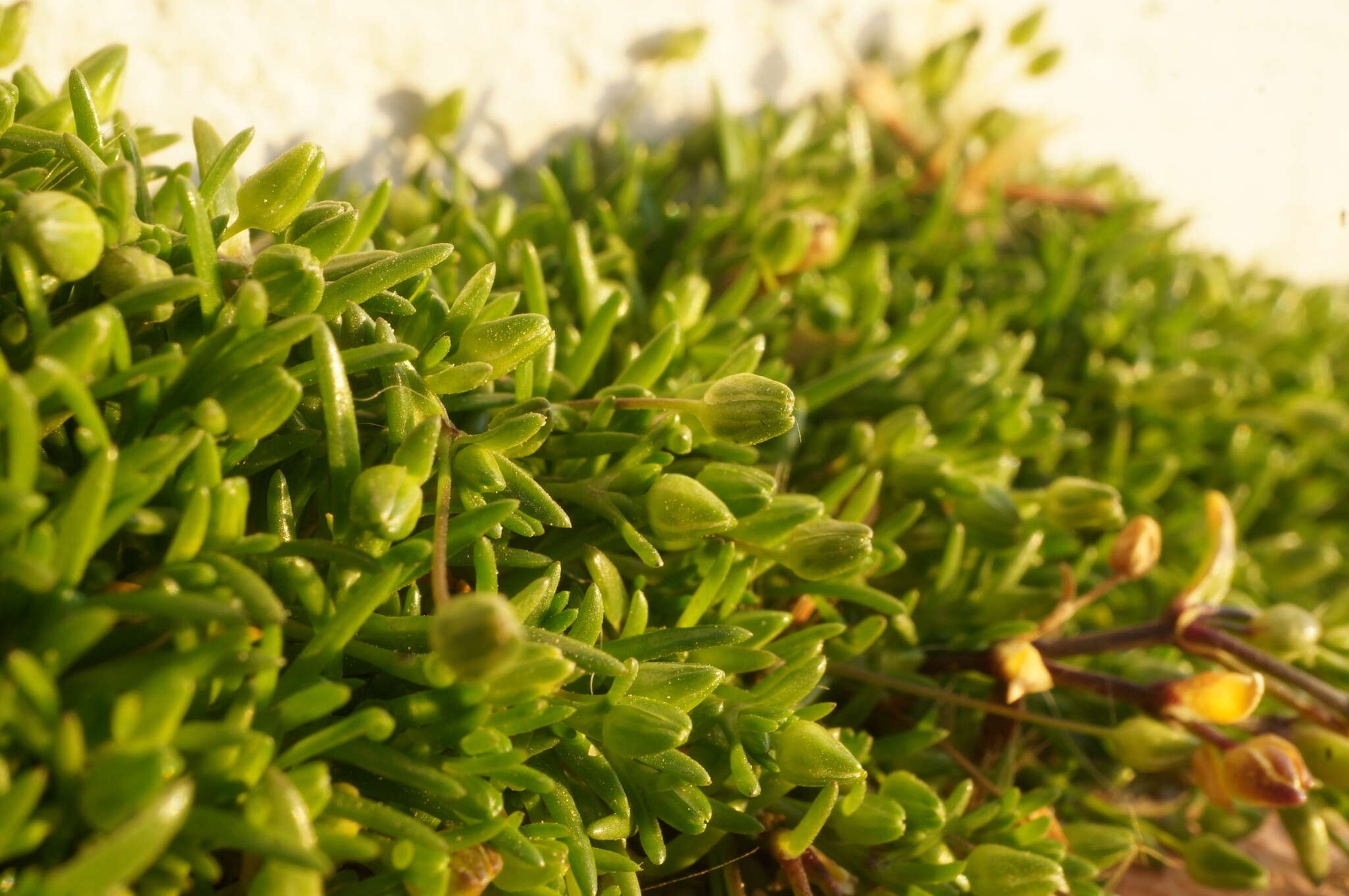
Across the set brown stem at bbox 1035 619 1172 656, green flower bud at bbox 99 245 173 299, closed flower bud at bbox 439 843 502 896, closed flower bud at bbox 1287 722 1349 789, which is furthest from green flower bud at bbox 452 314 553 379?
closed flower bud at bbox 1287 722 1349 789

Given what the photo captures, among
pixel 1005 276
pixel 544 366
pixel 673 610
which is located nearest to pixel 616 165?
pixel 1005 276

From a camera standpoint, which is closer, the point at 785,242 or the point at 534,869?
the point at 534,869

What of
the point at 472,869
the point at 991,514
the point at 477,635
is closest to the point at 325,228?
the point at 477,635

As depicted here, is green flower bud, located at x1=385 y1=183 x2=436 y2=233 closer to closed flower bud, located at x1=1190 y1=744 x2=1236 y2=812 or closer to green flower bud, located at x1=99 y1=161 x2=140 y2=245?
green flower bud, located at x1=99 y1=161 x2=140 y2=245

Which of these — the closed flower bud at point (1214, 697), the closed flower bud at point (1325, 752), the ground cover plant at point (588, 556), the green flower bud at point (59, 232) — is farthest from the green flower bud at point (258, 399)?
the closed flower bud at point (1325, 752)

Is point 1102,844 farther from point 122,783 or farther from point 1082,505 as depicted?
point 122,783

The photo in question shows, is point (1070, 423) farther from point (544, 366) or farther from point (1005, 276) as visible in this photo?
point (544, 366)

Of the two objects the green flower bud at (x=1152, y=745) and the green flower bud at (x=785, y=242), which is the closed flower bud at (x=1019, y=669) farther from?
the green flower bud at (x=785, y=242)
